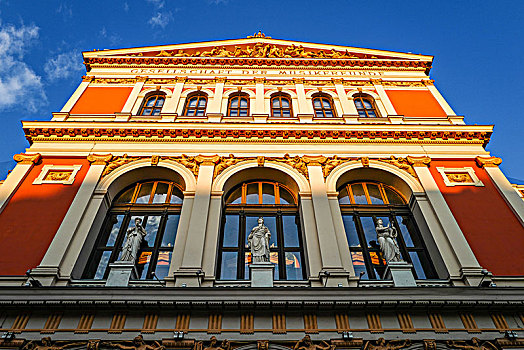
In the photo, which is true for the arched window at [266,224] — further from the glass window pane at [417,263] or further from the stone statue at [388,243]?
the glass window pane at [417,263]

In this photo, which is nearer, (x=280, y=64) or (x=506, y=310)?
(x=506, y=310)

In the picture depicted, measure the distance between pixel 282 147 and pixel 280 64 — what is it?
24.3ft

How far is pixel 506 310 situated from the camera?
35.3 feet

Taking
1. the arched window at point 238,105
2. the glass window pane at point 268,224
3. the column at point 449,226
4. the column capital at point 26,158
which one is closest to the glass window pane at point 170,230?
the glass window pane at point 268,224

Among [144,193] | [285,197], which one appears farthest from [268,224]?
[144,193]

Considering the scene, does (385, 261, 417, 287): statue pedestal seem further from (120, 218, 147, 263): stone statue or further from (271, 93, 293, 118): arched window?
(271, 93, 293, 118): arched window

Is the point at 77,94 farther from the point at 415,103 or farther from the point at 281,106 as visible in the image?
the point at 415,103

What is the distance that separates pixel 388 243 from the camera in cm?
1287

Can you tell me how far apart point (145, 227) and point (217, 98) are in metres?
7.74

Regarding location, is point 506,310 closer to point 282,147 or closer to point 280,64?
point 282,147

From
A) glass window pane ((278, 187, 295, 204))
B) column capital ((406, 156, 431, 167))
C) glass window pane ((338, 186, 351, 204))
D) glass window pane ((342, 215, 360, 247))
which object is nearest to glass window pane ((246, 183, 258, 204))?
glass window pane ((278, 187, 295, 204))

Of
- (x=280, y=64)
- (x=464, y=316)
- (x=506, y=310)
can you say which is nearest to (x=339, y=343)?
(x=464, y=316)

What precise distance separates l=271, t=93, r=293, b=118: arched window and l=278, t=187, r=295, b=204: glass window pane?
14.9ft

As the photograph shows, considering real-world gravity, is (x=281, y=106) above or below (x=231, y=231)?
above
